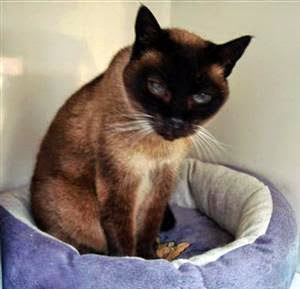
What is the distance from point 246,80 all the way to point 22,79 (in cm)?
66

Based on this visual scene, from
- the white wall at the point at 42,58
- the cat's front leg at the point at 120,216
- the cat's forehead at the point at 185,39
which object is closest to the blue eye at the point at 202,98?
the cat's forehead at the point at 185,39

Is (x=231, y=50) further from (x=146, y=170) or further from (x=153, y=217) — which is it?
(x=153, y=217)

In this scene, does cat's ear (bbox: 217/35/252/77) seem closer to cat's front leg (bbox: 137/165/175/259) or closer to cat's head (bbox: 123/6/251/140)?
cat's head (bbox: 123/6/251/140)

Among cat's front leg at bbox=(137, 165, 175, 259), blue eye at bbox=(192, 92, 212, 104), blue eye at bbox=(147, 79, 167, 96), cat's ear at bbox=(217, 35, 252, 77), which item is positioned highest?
cat's ear at bbox=(217, 35, 252, 77)

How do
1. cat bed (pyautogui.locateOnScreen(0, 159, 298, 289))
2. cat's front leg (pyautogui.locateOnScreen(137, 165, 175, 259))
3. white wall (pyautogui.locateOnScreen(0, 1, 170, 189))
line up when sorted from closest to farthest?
cat bed (pyautogui.locateOnScreen(0, 159, 298, 289)) → cat's front leg (pyautogui.locateOnScreen(137, 165, 175, 259)) → white wall (pyautogui.locateOnScreen(0, 1, 170, 189))

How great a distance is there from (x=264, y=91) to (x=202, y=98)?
480 millimetres

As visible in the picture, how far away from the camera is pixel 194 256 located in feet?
3.74

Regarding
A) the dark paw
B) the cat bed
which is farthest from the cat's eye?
the dark paw

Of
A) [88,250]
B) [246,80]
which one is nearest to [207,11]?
[246,80]

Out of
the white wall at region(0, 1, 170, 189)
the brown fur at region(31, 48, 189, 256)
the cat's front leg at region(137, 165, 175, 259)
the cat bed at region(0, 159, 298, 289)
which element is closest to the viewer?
the cat bed at region(0, 159, 298, 289)

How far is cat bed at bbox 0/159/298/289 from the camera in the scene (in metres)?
0.95

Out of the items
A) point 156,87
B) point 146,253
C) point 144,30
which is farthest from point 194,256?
point 144,30

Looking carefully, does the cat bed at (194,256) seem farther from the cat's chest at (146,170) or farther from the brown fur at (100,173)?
the cat's chest at (146,170)

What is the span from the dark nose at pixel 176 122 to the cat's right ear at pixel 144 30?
6.5 inches
